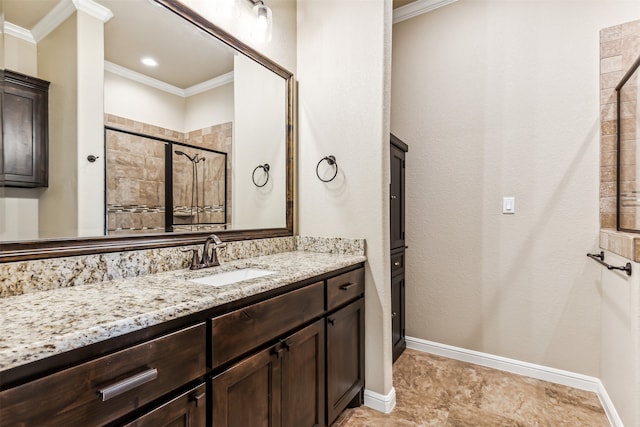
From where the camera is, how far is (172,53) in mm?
1521

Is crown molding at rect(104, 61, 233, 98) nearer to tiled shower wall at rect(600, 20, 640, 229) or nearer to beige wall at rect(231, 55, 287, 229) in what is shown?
beige wall at rect(231, 55, 287, 229)

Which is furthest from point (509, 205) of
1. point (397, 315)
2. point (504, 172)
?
point (397, 315)

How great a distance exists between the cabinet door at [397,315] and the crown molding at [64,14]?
7.07 ft

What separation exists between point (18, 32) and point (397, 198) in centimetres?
213

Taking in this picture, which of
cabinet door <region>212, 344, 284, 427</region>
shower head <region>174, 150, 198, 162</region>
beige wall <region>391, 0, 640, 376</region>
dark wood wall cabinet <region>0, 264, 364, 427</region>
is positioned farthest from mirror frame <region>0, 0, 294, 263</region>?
beige wall <region>391, 0, 640, 376</region>

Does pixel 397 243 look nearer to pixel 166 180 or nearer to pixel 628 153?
pixel 628 153

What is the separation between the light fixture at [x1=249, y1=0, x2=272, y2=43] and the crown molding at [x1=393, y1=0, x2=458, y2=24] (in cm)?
130

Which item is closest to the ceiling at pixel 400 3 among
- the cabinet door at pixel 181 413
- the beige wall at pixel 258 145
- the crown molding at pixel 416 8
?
the crown molding at pixel 416 8

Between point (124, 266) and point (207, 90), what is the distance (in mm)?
962

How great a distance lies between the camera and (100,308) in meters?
0.85

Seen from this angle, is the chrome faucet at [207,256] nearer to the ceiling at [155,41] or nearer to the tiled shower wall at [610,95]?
the ceiling at [155,41]

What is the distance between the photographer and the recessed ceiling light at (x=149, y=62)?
1.42 m

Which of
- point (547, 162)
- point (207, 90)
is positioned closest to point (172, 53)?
point (207, 90)

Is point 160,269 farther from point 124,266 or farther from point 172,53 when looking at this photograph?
point 172,53
